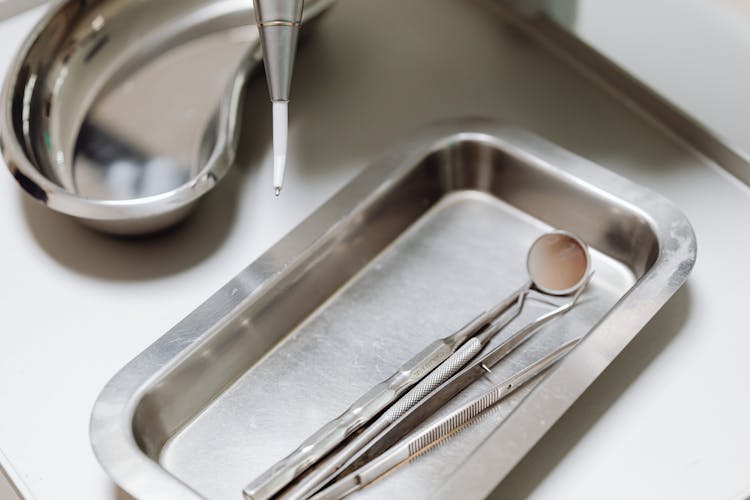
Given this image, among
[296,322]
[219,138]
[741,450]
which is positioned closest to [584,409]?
[741,450]

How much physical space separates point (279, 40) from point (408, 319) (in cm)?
20

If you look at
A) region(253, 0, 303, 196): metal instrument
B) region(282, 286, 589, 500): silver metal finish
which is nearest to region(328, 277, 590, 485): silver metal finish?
region(282, 286, 589, 500): silver metal finish

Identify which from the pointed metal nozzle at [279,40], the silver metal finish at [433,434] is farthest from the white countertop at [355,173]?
the pointed metal nozzle at [279,40]

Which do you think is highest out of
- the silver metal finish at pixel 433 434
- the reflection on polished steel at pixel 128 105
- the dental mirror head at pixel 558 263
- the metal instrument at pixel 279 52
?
the metal instrument at pixel 279 52

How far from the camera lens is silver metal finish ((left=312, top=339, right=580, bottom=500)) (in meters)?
0.55

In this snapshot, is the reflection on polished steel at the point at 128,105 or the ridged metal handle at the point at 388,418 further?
the reflection on polished steel at the point at 128,105

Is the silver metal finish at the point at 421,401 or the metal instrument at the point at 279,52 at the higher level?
the metal instrument at the point at 279,52

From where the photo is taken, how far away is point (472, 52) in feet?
2.63

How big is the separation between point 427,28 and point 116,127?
0.26 meters

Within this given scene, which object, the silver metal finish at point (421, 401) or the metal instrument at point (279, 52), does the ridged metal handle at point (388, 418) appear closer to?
the silver metal finish at point (421, 401)

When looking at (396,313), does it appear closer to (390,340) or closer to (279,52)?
(390,340)

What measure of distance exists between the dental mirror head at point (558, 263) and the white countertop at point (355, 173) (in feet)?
0.19

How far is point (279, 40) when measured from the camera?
1.93ft

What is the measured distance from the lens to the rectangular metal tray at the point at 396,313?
565mm
